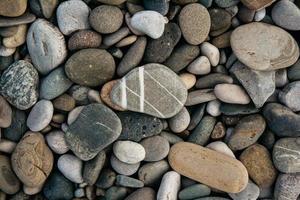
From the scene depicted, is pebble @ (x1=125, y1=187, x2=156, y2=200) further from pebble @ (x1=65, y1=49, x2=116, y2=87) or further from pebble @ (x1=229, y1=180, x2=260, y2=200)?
pebble @ (x1=65, y1=49, x2=116, y2=87)

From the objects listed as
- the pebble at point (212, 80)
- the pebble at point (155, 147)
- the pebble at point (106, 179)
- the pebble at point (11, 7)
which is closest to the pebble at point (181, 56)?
the pebble at point (212, 80)

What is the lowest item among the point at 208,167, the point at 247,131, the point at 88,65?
the point at 208,167

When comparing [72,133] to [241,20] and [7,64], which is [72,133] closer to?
[7,64]

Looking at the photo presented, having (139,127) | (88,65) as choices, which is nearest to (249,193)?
(139,127)

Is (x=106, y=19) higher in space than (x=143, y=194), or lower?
higher

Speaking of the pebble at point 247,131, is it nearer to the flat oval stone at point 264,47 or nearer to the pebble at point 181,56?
the flat oval stone at point 264,47

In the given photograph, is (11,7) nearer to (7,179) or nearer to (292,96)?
(7,179)

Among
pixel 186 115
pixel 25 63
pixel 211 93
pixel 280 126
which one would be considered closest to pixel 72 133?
pixel 25 63
